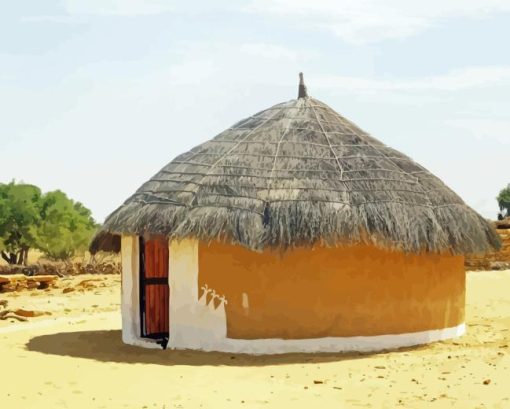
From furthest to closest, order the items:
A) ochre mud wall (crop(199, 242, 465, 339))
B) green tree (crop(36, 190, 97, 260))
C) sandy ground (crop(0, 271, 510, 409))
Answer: green tree (crop(36, 190, 97, 260))
ochre mud wall (crop(199, 242, 465, 339))
sandy ground (crop(0, 271, 510, 409))

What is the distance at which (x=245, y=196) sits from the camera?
11.1 meters

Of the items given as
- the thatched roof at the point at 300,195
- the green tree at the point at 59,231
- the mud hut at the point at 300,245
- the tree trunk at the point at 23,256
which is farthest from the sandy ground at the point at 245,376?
the tree trunk at the point at 23,256

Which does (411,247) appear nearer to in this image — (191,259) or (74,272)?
(191,259)

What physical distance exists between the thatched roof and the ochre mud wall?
1.07ft

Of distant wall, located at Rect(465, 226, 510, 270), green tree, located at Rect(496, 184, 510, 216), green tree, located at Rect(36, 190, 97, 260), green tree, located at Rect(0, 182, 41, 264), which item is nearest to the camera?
distant wall, located at Rect(465, 226, 510, 270)

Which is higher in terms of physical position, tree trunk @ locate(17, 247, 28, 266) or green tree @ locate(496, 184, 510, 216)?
green tree @ locate(496, 184, 510, 216)

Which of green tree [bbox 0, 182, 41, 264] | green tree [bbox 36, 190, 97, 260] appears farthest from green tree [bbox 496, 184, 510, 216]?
green tree [bbox 0, 182, 41, 264]

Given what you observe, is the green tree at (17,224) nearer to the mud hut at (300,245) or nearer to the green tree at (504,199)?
the mud hut at (300,245)

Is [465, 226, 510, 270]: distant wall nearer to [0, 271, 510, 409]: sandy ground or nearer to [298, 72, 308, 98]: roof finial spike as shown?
[0, 271, 510, 409]: sandy ground

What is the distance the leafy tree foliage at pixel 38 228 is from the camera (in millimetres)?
30859

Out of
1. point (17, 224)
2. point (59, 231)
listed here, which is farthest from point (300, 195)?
point (17, 224)

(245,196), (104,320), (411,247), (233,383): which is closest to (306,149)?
(245,196)

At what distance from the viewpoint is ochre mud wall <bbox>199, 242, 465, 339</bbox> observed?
1095 cm

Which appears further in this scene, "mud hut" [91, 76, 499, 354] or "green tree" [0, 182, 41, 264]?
"green tree" [0, 182, 41, 264]
